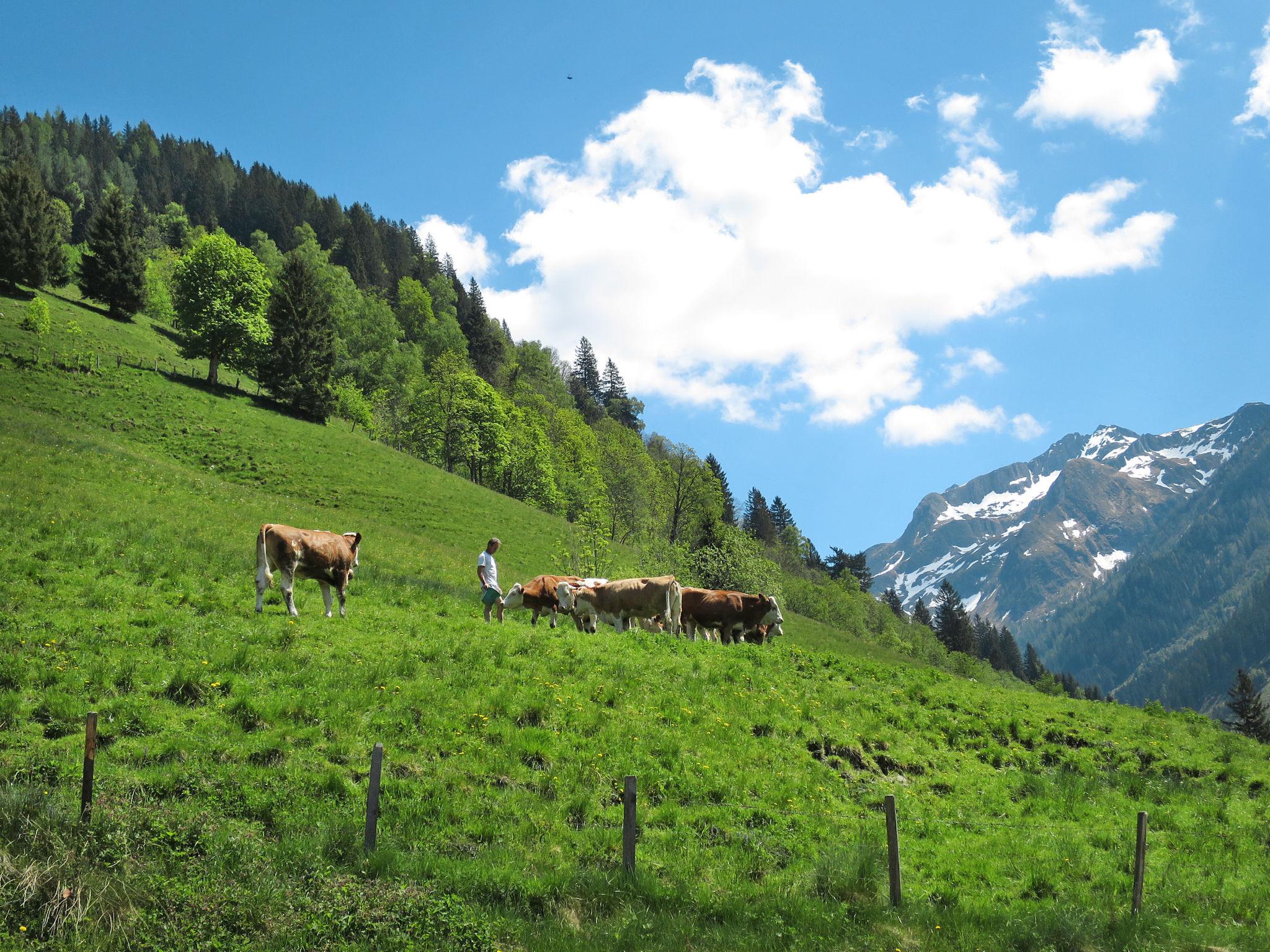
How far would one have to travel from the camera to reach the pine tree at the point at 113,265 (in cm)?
7175

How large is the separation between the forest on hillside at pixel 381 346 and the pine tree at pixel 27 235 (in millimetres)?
191

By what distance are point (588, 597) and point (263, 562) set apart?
394 inches

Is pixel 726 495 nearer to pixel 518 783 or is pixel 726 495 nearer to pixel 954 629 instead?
pixel 954 629

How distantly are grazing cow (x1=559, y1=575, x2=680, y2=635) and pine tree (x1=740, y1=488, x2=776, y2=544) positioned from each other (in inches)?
4061

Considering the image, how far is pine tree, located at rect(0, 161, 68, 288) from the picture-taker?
6581cm

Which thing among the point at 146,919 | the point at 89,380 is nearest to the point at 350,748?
the point at 146,919

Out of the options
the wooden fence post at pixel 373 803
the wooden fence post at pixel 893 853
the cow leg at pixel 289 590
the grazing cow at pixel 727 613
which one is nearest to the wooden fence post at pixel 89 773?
the wooden fence post at pixel 373 803

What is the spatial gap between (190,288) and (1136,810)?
64.6m

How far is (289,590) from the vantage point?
18.6 m

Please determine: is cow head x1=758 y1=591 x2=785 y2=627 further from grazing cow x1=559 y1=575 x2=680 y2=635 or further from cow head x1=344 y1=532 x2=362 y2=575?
cow head x1=344 y1=532 x2=362 y2=575

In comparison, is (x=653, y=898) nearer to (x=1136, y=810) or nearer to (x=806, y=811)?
(x=806, y=811)

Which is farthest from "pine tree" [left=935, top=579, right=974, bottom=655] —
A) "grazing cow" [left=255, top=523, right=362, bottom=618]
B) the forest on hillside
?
"grazing cow" [left=255, top=523, right=362, bottom=618]

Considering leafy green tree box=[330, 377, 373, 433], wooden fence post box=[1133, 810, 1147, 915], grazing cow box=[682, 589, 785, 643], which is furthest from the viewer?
leafy green tree box=[330, 377, 373, 433]

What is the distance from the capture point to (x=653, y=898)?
10.7 m
